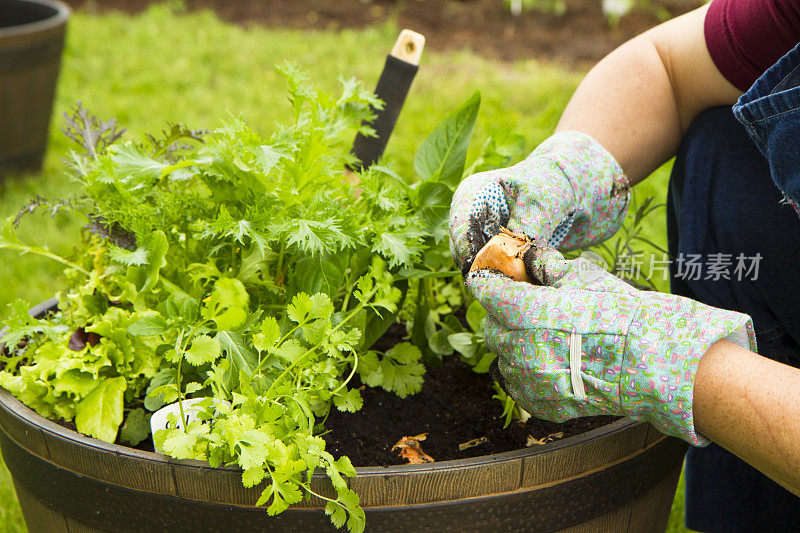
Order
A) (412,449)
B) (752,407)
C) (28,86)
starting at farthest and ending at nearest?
(28,86), (412,449), (752,407)

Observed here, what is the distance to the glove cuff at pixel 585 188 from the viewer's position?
3.79 feet

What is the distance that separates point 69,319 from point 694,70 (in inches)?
44.5

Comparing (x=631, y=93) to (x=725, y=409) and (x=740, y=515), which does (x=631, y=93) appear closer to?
(x=725, y=409)

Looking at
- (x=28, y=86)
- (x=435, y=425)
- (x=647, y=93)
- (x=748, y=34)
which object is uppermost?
(x=748, y=34)

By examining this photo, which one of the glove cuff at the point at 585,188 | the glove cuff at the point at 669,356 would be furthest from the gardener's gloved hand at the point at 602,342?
the glove cuff at the point at 585,188

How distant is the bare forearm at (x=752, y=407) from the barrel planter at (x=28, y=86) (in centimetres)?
294

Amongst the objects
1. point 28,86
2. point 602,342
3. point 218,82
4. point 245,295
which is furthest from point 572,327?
point 218,82

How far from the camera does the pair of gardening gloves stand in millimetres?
848

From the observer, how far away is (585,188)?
1174mm

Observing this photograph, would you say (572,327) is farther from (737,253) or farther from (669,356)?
(737,253)

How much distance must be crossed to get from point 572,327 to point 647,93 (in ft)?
2.13

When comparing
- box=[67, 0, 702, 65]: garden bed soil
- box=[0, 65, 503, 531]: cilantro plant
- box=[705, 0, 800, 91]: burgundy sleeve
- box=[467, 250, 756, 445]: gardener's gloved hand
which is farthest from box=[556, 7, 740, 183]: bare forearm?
box=[67, 0, 702, 65]: garden bed soil

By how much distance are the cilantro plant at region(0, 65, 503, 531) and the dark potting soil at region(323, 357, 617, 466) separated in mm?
51

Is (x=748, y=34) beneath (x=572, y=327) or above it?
above
